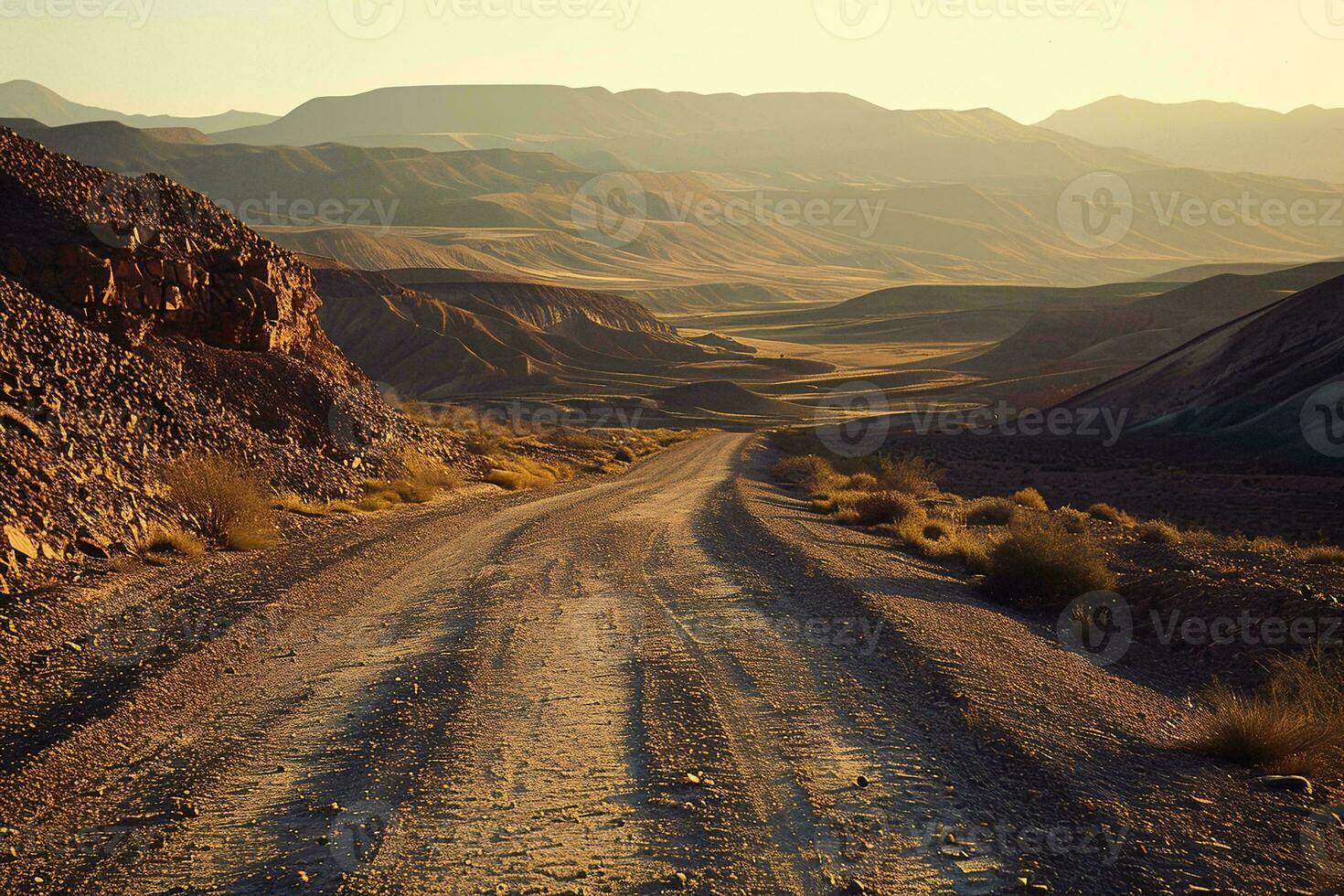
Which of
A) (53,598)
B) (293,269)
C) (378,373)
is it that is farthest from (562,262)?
(53,598)

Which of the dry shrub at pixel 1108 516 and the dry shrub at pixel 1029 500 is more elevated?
the dry shrub at pixel 1108 516

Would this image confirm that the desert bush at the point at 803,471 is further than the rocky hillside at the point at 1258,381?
No

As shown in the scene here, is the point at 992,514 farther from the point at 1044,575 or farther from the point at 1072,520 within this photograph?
the point at 1044,575

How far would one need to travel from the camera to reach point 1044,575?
1329 centimetres

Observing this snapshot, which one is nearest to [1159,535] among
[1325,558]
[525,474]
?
[1325,558]

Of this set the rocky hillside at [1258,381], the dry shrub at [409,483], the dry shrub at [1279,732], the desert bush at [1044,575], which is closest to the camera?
the dry shrub at [1279,732]

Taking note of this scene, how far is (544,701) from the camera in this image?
26.9ft

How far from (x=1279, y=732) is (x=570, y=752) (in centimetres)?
515

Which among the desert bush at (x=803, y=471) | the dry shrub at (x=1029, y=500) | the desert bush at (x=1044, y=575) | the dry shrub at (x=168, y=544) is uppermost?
the desert bush at (x=1044, y=575)

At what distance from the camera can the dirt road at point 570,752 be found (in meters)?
5.50

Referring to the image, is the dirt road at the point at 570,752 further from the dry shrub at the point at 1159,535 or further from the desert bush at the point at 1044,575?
the dry shrub at the point at 1159,535

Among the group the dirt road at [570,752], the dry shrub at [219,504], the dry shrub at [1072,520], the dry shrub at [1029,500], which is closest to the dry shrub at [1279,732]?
the dirt road at [570,752]

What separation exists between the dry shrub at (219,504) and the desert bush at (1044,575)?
1055cm

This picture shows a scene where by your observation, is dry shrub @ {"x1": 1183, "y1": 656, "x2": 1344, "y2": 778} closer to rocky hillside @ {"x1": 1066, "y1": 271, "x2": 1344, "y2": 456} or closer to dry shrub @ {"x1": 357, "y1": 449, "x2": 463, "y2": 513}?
dry shrub @ {"x1": 357, "y1": 449, "x2": 463, "y2": 513}
